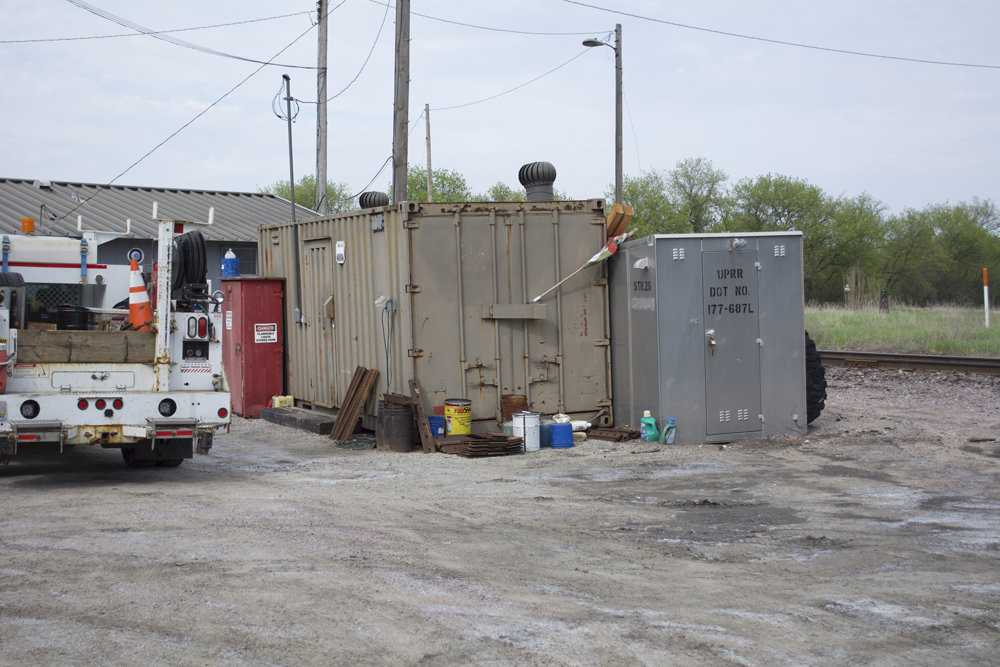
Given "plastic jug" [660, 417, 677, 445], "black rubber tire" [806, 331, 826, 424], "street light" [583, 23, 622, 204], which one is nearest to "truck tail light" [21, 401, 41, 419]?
"plastic jug" [660, 417, 677, 445]

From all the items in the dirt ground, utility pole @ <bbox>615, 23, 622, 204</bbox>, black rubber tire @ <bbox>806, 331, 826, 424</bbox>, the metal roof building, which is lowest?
the dirt ground

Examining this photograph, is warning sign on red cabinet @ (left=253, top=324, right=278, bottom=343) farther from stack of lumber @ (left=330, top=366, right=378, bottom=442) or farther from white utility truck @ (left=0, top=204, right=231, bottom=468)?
white utility truck @ (left=0, top=204, right=231, bottom=468)

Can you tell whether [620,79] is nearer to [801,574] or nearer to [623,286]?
[623,286]

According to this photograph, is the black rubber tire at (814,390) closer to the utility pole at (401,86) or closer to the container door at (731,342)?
the container door at (731,342)

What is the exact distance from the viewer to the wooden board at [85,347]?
7.60m

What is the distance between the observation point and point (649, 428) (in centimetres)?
1082

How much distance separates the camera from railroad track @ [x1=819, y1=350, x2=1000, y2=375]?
16516 millimetres

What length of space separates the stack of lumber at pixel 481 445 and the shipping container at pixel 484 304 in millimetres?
639

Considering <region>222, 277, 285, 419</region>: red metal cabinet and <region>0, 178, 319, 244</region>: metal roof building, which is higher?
<region>0, 178, 319, 244</region>: metal roof building

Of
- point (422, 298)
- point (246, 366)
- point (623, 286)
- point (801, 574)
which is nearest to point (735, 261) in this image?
point (623, 286)

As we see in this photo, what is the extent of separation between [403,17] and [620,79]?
36.7 feet

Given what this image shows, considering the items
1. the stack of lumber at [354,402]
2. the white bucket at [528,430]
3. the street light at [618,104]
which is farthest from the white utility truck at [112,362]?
the street light at [618,104]

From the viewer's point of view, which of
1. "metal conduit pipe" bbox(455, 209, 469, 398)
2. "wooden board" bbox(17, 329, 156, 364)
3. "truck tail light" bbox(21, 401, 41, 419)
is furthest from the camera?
"metal conduit pipe" bbox(455, 209, 469, 398)

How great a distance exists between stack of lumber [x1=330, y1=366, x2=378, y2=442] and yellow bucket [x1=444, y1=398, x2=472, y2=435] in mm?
1296
